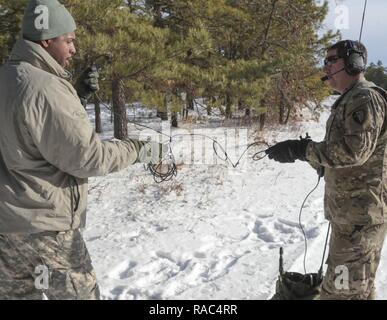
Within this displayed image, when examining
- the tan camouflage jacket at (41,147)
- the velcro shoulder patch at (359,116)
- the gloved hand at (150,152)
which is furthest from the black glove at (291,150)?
the tan camouflage jacket at (41,147)

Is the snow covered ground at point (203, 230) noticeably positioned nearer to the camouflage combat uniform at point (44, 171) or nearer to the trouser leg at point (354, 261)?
the trouser leg at point (354, 261)

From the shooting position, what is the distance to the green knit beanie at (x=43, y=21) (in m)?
2.12

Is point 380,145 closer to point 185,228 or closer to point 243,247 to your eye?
point 243,247

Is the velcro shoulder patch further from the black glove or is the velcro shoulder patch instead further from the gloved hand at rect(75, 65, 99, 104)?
the gloved hand at rect(75, 65, 99, 104)

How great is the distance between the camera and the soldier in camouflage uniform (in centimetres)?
247

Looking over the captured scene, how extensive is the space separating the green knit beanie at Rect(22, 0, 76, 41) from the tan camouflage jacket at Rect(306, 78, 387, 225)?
1.73 m

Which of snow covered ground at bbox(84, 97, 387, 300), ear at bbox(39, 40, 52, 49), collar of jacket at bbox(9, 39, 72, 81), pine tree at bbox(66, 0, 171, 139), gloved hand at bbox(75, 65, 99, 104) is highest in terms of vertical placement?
pine tree at bbox(66, 0, 171, 139)

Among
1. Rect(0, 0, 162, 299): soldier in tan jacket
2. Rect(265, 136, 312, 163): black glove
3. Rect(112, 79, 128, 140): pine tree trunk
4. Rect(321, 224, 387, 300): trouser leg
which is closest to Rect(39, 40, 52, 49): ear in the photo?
Rect(0, 0, 162, 299): soldier in tan jacket

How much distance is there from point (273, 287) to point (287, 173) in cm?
451

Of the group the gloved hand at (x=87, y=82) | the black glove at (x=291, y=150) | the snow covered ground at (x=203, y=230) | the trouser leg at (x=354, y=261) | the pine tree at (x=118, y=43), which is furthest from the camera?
the pine tree at (x=118, y=43)

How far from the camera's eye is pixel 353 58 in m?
2.63

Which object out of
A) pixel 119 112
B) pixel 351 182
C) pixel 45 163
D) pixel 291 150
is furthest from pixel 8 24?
pixel 351 182

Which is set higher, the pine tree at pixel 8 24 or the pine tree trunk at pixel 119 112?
the pine tree at pixel 8 24

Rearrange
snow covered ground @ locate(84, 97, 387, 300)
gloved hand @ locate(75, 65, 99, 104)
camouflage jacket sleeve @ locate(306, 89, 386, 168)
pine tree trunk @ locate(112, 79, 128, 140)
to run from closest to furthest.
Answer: camouflage jacket sleeve @ locate(306, 89, 386, 168), gloved hand @ locate(75, 65, 99, 104), snow covered ground @ locate(84, 97, 387, 300), pine tree trunk @ locate(112, 79, 128, 140)
